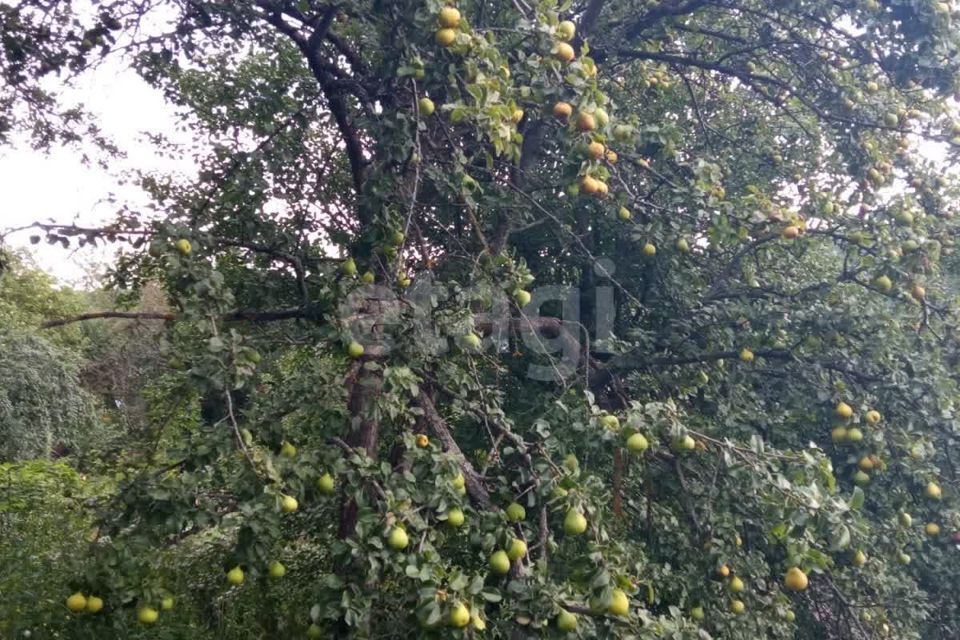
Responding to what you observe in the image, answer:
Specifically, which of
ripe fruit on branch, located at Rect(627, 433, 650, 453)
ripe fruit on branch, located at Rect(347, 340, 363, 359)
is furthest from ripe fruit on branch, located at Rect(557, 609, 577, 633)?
ripe fruit on branch, located at Rect(347, 340, 363, 359)

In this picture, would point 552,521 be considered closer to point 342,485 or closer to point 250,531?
point 342,485

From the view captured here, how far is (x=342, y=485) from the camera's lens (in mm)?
2398

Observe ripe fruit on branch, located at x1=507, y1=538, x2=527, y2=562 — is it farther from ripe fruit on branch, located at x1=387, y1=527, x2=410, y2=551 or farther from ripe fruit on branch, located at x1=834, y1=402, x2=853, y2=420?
ripe fruit on branch, located at x1=834, y1=402, x2=853, y2=420

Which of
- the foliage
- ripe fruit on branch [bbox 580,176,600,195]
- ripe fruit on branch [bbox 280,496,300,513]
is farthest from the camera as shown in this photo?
the foliage

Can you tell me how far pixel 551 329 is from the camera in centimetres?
360

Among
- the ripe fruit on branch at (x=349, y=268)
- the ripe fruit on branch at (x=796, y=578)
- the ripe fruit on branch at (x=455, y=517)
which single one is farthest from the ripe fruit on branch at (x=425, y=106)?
the ripe fruit on branch at (x=796, y=578)

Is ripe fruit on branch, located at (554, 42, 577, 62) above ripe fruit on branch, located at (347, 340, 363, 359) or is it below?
above

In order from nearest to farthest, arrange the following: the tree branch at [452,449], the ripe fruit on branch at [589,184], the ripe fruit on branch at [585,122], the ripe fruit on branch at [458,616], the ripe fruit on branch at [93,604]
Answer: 1. the ripe fruit on branch at [458,616]
2. the ripe fruit on branch at [93,604]
3. the ripe fruit on branch at [585,122]
4. the ripe fruit on branch at [589,184]
5. the tree branch at [452,449]

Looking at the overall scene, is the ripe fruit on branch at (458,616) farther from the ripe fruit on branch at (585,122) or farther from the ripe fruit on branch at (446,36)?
the ripe fruit on branch at (446,36)

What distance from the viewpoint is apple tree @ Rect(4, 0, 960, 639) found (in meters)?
2.16

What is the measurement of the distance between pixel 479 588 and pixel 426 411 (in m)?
0.86

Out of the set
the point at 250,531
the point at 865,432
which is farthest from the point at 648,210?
the point at 250,531

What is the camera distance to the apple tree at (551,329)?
2.16 m

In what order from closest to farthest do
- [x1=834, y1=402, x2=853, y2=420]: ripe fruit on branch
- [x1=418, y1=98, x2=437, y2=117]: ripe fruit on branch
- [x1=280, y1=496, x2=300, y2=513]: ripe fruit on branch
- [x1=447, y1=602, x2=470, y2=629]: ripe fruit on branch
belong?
1. [x1=447, y1=602, x2=470, y2=629]: ripe fruit on branch
2. [x1=280, y1=496, x2=300, y2=513]: ripe fruit on branch
3. [x1=418, y1=98, x2=437, y2=117]: ripe fruit on branch
4. [x1=834, y1=402, x2=853, y2=420]: ripe fruit on branch
